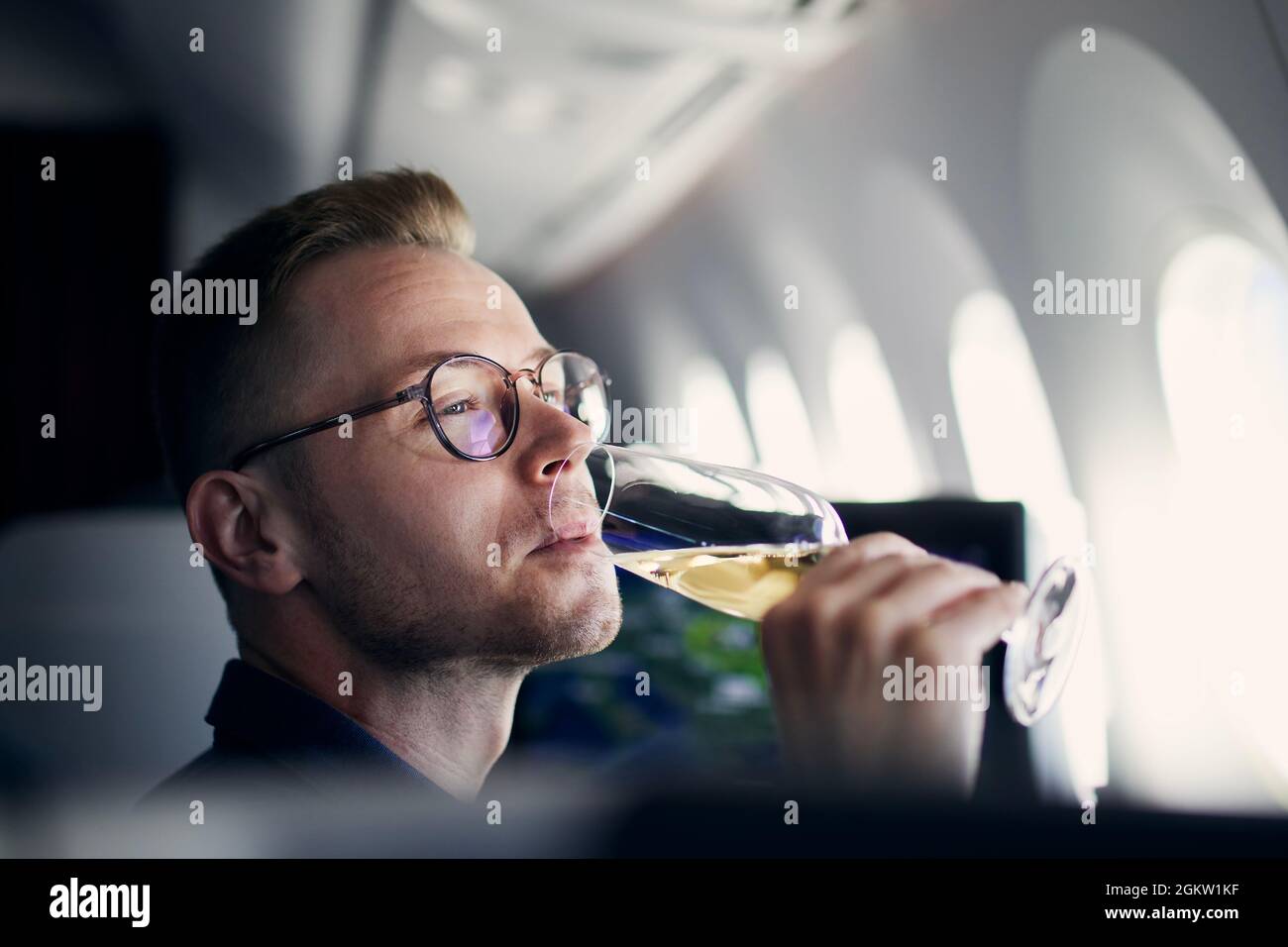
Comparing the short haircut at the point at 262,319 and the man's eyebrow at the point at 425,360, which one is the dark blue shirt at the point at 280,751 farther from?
the man's eyebrow at the point at 425,360

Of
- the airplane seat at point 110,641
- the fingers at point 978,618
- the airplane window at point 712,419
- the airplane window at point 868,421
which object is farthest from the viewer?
the airplane window at point 868,421

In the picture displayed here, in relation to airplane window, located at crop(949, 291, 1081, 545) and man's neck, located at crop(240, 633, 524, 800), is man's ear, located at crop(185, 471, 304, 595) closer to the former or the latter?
man's neck, located at crop(240, 633, 524, 800)

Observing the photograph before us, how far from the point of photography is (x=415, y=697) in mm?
1304

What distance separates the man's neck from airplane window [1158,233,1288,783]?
3.88ft

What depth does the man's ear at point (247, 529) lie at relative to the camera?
125 centimetres

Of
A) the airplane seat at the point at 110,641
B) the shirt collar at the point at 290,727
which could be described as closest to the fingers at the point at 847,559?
the shirt collar at the point at 290,727

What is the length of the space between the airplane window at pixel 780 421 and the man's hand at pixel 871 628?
62 centimetres

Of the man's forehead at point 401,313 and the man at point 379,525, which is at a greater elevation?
the man's forehead at point 401,313

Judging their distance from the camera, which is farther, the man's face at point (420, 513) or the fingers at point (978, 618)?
the man's face at point (420, 513)

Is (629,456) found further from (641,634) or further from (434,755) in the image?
(641,634)

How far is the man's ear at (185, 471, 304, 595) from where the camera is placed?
1.25 meters

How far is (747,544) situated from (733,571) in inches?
1.6

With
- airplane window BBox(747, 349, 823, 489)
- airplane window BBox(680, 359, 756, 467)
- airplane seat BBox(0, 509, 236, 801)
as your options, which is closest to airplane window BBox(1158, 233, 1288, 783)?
airplane window BBox(747, 349, 823, 489)
